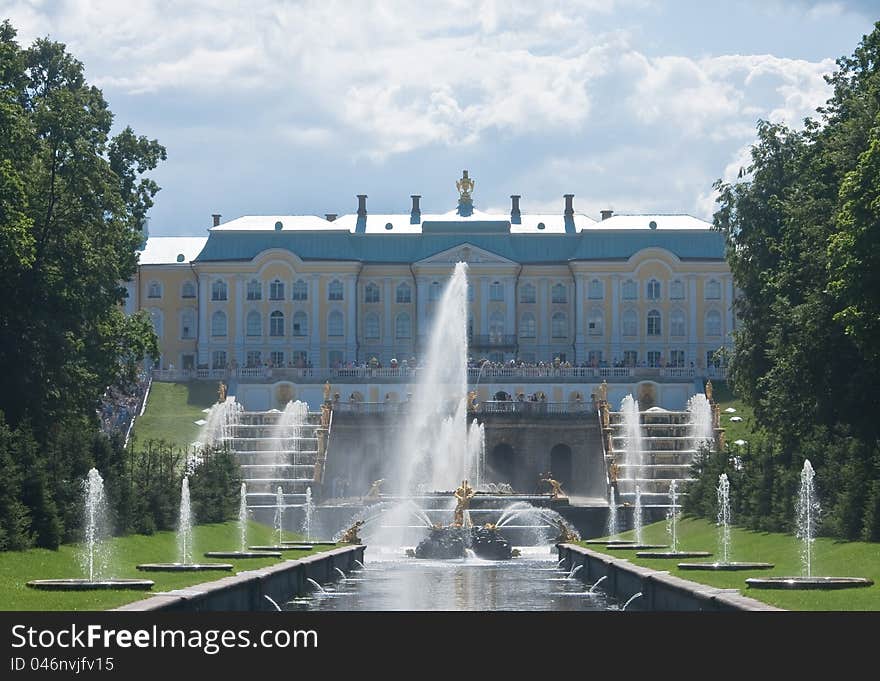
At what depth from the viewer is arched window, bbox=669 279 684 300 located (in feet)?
370

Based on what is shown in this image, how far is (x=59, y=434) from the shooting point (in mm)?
43156

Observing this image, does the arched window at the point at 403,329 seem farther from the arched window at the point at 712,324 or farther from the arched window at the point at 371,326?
the arched window at the point at 712,324

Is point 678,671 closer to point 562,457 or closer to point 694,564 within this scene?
point 694,564

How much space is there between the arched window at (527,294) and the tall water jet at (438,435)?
22.5 m

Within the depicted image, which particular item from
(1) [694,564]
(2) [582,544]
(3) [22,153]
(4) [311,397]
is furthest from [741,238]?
(4) [311,397]

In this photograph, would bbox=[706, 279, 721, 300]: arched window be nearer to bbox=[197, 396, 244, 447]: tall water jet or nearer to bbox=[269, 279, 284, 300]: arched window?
bbox=[269, 279, 284, 300]: arched window

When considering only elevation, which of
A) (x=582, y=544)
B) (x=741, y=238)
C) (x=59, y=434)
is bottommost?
(x=582, y=544)

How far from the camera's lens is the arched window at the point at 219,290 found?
113500 millimetres

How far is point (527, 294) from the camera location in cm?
11462

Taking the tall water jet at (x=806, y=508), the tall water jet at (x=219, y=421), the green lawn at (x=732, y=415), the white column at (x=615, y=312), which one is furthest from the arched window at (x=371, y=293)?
the tall water jet at (x=806, y=508)

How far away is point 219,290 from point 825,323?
74573 millimetres

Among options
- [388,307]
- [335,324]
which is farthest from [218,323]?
[388,307]

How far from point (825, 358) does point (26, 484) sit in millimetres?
19519

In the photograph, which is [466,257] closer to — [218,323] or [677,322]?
[677,322]
